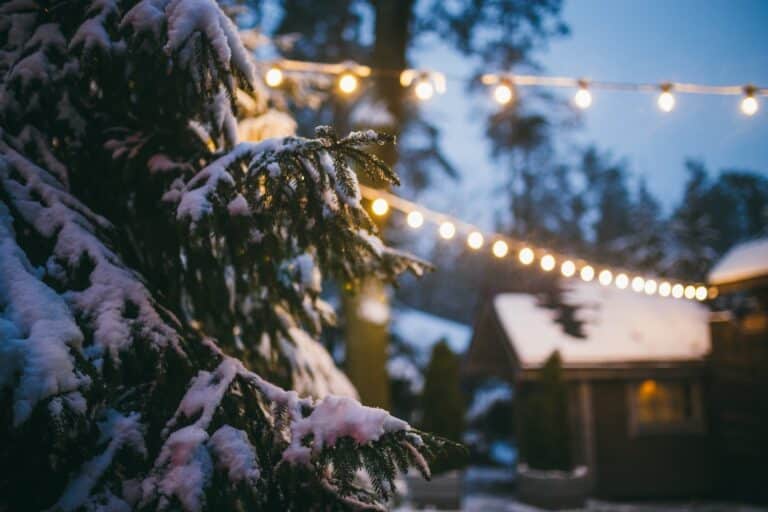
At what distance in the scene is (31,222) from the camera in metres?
2.44

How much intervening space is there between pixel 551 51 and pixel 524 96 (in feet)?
18.4

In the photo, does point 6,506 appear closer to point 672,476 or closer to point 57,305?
point 57,305

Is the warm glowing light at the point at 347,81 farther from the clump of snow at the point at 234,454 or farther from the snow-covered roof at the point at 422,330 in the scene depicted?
the snow-covered roof at the point at 422,330

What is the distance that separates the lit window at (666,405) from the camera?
12273 millimetres

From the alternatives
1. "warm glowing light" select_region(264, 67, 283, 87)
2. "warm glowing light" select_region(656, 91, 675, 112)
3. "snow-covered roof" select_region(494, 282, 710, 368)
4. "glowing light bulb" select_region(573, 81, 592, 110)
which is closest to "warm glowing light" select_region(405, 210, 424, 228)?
"warm glowing light" select_region(264, 67, 283, 87)

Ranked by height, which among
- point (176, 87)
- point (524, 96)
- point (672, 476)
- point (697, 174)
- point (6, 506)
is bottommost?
point (672, 476)

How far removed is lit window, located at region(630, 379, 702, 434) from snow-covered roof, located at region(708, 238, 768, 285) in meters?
2.61

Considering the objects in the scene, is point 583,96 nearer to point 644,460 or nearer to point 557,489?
point 557,489

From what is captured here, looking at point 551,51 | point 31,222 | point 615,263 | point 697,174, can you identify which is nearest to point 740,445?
point 551,51

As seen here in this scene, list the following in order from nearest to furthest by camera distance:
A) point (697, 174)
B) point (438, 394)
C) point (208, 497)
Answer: point (208, 497)
point (438, 394)
point (697, 174)

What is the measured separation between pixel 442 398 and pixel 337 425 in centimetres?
976

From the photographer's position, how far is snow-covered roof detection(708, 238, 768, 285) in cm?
1096

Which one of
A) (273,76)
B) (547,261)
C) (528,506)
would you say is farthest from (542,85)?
(528,506)

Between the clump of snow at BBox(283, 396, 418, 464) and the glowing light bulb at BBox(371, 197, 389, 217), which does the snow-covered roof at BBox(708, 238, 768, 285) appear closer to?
the glowing light bulb at BBox(371, 197, 389, 217)
